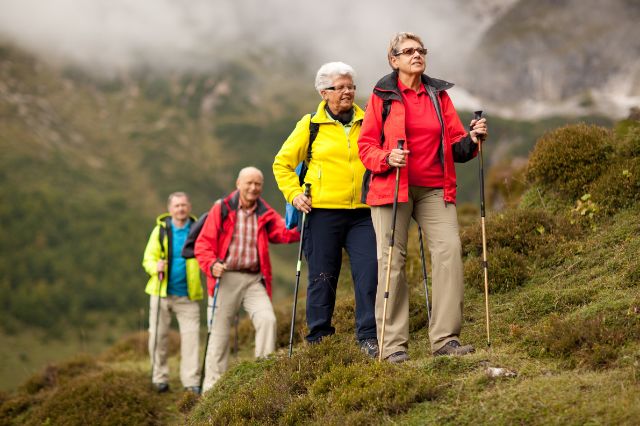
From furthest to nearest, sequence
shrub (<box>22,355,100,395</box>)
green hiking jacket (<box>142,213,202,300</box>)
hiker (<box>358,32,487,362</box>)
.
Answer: shrub (<box>22,355,100,395</box>), green hiking jacket (<box>142,213,202,300</box>), hiker (<box>358,32,487,362</box>)

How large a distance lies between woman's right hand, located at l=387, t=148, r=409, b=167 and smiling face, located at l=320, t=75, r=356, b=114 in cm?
141

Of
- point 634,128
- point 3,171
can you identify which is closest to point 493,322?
point 634,128

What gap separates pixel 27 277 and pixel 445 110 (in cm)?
15799

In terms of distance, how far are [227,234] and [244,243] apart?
0.99 ft

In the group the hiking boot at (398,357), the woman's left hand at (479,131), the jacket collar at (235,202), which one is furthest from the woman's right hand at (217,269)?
the woman's left hand at (479,131)

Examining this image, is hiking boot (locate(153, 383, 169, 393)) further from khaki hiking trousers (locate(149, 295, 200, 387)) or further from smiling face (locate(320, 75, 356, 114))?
smiling face (locate(320, 75, 356, 114))

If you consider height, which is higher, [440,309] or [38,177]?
[38,177]

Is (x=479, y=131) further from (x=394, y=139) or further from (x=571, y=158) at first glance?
(x=571, y=158)

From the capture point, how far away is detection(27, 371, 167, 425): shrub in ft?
38.2

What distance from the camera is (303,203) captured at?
810 centimetres

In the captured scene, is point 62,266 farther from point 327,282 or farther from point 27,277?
point 327,282

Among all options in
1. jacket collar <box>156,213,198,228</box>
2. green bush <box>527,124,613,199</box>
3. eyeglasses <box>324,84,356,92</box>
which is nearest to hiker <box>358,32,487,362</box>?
eyeglasses <box>324,84,356,92</box>

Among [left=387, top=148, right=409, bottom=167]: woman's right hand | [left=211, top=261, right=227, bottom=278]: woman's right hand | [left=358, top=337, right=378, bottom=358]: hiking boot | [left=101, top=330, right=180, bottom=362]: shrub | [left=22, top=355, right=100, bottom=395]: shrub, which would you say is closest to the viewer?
[left=387, top=148, right=409, bottom=167]: woman's right hand

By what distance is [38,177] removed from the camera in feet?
653
